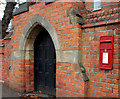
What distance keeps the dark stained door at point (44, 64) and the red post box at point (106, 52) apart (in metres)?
1.72

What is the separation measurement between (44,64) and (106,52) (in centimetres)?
232

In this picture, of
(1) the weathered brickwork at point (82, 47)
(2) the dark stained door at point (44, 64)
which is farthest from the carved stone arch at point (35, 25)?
(2) the dark stained door at point (44, 64)

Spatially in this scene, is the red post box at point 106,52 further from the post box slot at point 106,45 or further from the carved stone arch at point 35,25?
the carved stone arch at point 35,25

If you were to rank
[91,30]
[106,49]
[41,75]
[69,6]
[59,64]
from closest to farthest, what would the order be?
[106,49] → [91,30] → [69,6] → [59,64] → [41,75]

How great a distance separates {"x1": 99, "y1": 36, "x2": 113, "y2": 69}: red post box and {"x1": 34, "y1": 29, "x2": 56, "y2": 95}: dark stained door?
5.64ft

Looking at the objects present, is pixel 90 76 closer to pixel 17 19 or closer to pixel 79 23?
pixel 79 23

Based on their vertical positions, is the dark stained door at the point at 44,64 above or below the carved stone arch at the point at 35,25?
below

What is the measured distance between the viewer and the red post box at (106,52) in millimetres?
2477

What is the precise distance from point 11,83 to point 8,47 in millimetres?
1564

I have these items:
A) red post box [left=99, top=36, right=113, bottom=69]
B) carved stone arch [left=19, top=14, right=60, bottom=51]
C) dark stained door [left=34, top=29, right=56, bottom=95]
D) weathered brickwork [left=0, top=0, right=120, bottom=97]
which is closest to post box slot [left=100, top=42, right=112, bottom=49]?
red post box [left=99, top=36, right=113, bottom=69]

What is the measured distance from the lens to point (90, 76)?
9.23ft

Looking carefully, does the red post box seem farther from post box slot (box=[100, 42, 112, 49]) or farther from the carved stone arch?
the carved stone arch

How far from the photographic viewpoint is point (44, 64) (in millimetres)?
4199

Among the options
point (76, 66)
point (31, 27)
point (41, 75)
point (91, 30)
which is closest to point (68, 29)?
point (91, 30)
